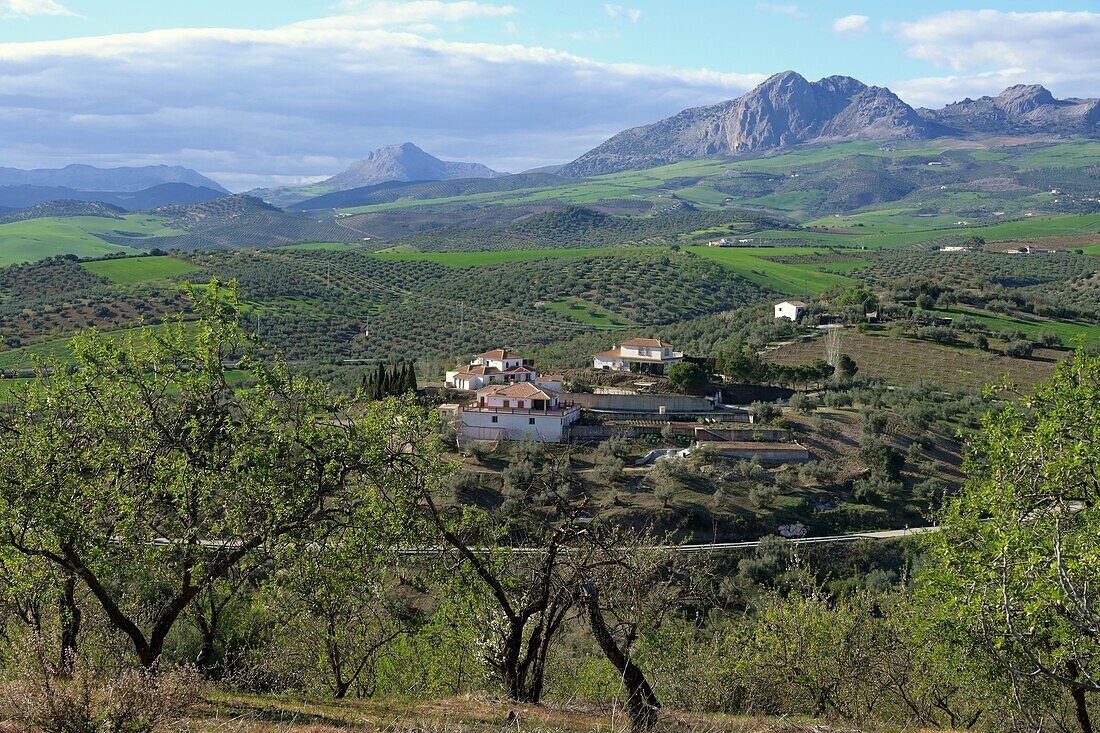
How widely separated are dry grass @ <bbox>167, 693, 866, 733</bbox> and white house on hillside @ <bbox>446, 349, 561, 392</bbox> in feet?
138

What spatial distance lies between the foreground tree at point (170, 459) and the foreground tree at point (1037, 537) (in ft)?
30.3

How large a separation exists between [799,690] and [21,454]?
15.6m

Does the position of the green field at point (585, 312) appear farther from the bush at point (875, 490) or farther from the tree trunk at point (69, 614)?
the tree trunk at point (69, 614)

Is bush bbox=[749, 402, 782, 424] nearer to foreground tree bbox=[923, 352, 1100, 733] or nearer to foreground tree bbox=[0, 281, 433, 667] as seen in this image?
foreground tree bbox=[923, 352, 1100, 733]

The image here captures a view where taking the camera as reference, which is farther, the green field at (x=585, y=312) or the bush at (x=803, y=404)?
the green field at (x=585, y=312)

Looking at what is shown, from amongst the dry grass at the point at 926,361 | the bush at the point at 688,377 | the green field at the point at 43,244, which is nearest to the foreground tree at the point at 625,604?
the bush at the point at 688,377

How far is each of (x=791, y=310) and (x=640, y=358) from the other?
86.4ft

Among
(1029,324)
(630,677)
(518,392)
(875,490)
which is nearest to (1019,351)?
(1029,324)

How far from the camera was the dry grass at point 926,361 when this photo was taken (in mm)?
66375

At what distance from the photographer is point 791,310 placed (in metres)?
85.6

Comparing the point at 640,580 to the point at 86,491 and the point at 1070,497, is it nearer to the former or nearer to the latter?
the point at 1070,497

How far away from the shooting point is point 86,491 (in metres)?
13.7

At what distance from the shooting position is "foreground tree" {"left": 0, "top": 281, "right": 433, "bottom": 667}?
13875 mm

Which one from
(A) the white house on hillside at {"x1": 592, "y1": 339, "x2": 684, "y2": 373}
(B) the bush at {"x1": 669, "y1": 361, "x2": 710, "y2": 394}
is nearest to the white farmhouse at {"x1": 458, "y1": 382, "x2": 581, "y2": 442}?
(B) the bush at {"x1": 669, "y1": 361, "x2": 710, "y2": 394}
